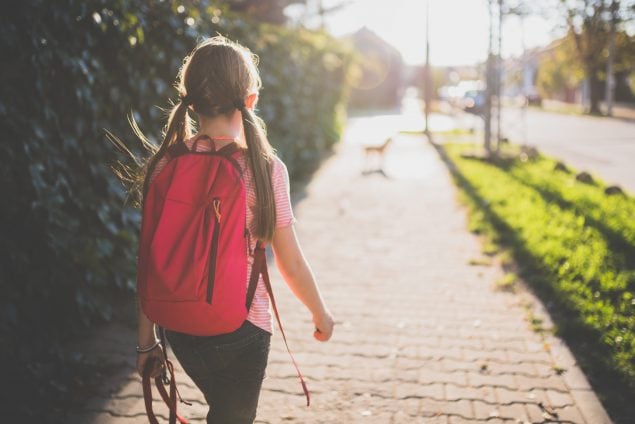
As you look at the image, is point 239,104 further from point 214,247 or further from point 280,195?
point 214,247

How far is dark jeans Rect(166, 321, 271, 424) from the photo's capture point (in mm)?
1978

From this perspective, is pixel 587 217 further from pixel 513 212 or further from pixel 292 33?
pixel 292 33

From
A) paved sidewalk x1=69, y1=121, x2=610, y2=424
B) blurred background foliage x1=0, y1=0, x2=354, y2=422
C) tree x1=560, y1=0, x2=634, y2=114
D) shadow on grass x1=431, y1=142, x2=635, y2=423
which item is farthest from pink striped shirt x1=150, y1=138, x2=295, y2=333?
tree x1=560, y1=0, x2=634, y2=114

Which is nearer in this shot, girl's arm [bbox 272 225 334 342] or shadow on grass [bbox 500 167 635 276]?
girl's arm [bbox 272 225 334 342]

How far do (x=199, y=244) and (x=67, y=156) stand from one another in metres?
2.61

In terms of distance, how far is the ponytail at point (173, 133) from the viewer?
80.7 inches

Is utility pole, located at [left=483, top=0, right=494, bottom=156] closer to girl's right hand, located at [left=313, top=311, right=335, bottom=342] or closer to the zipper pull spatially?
girl's right hand, located at [left=313, top=311, right=335, bottom=342]

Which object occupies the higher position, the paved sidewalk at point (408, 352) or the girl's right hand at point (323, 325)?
the girl's right hand at point (323, 325)

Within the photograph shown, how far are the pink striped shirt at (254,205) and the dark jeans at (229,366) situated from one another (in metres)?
0.04

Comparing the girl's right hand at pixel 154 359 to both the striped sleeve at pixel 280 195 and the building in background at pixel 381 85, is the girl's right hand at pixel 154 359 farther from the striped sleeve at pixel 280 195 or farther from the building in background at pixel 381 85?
the building in background at pixel 381 85

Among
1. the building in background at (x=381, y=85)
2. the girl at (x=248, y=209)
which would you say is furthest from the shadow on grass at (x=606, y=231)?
the building in background at (x=381, y=85)

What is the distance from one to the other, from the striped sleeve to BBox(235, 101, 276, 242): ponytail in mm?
30

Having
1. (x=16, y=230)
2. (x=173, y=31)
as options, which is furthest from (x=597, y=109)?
(x=16, y=230)

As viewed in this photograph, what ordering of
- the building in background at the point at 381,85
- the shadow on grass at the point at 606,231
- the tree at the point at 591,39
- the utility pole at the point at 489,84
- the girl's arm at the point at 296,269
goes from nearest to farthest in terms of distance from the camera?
the girl's arm at the point at 296,269
the shadow on grass at the point at 606,231
the utility pole at the point at 489,84
the tree at the point at 591,39
the building in background at the point at 381,85
